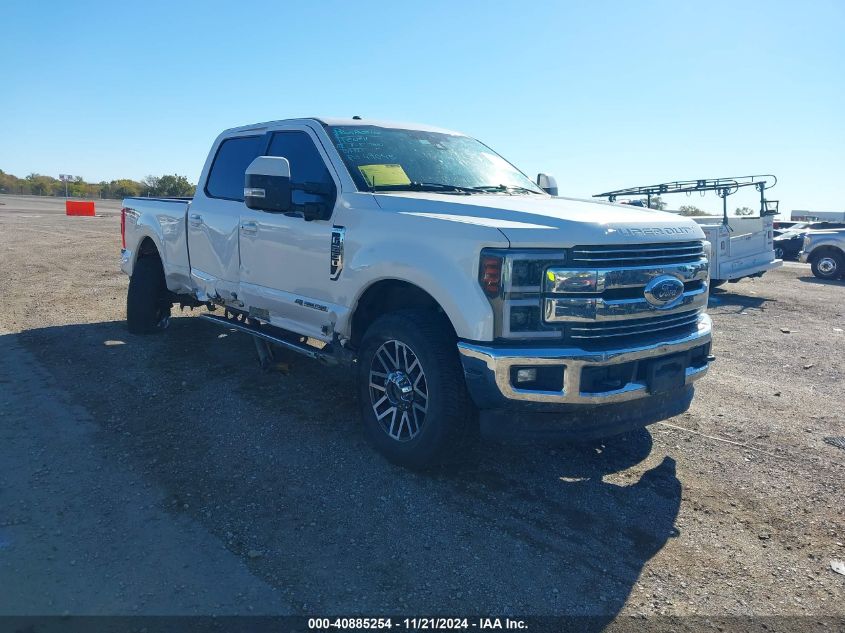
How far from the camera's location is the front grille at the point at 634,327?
11.7 ft

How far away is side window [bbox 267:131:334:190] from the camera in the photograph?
491 cm

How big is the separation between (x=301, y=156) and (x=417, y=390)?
224 centimetres

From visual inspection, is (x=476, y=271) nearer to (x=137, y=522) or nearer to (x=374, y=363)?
(x=374, y=363)

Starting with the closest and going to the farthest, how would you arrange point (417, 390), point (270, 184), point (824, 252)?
1. point (417, 390)
2. point (270, 184)
3. point (824, 252)

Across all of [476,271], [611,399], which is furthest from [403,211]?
[611,399]

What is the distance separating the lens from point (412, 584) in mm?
2990

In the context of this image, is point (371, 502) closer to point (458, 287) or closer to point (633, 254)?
point (458, 287)

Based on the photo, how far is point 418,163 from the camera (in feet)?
16.3

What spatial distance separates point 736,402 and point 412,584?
3.80 metres

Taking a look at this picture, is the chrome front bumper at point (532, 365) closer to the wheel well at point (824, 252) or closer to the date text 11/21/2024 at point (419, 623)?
the date text 11/21/2024 at point (419, 623)

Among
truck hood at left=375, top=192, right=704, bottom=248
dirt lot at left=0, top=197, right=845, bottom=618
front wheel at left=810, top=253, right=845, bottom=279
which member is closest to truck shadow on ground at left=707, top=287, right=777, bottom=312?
front wheel at left=810, top=253, right=845, bottom=279

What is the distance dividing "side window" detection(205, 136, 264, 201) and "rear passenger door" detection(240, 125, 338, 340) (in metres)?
0.36

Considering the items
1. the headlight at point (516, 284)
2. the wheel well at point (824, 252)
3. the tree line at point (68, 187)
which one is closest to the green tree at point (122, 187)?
the tree line at point (68, 187)

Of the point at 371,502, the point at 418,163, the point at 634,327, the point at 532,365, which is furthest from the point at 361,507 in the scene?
the point at 418,163
